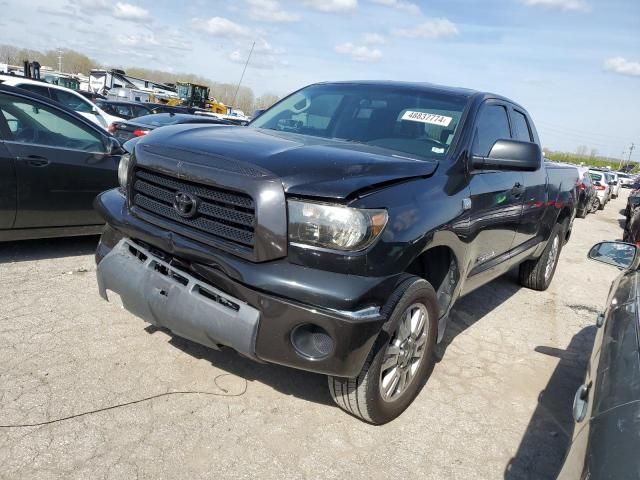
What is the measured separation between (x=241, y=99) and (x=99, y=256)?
7416 centimetres

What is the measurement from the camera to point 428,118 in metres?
3.54

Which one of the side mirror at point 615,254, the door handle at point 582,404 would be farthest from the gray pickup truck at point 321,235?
the door handle at point 582,404

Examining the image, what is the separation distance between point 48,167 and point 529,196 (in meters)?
4.25

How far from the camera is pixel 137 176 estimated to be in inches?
119

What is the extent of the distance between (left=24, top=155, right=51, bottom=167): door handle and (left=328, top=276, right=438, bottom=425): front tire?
137 inches

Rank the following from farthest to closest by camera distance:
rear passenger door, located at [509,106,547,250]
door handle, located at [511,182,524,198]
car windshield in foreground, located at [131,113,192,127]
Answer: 1. car windshield in foreground, located at [131,113,192,127]
2. rear passenger door, located at [509,106,547,250]
3. door handle, located at [511,182,524,198]

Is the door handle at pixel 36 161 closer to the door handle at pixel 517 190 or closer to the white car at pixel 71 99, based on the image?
the door handle at pixel 517 190

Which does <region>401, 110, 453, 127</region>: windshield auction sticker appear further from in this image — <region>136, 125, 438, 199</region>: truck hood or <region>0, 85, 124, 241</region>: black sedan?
<region>0, 85, 124, 241</region>: black sedan

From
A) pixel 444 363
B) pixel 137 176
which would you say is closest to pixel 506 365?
pixel 444 363

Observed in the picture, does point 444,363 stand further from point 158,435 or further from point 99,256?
point 99,256

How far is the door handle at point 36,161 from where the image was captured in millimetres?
4629

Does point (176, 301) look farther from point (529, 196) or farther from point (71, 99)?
point (71, 99)

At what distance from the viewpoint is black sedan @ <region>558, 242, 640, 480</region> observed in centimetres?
137

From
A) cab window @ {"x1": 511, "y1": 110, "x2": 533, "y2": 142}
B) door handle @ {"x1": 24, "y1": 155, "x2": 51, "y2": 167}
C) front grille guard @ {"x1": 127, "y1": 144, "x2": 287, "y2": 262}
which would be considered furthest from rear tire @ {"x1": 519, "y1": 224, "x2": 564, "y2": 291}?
door handle @ {"x1": 24, "y1": 155, "x2": 51, "y2": 167}
